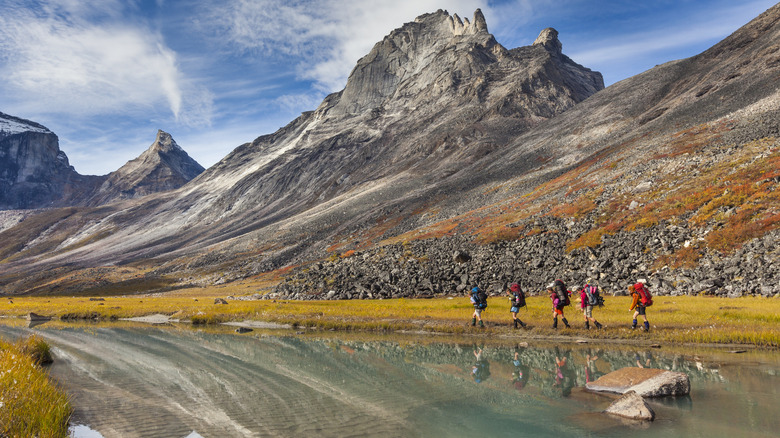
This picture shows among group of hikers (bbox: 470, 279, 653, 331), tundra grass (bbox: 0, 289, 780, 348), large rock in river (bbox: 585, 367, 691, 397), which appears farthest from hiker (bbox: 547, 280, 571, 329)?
large rock in river (bbox: 585, 367, 691, 397)

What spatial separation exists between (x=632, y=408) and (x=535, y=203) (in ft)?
200

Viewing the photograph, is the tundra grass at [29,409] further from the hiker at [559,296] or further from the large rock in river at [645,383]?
the hiker at [559,296]

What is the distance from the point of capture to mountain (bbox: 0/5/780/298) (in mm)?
40031

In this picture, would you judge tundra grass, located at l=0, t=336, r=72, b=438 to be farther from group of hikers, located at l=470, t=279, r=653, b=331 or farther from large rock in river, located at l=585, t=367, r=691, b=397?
group of hikers, located at l=470, t=279, r=653, b=331

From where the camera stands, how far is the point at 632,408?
463 inches

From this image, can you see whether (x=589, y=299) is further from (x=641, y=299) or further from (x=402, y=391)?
(x=402, y=391)

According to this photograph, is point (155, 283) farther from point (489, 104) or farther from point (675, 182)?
point (489, 104)

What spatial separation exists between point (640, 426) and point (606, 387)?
3.55 m

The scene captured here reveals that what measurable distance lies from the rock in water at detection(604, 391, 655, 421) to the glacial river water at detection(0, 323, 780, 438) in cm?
31

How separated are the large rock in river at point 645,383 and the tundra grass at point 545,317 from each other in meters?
10.1

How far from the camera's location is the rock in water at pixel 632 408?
11.5 m

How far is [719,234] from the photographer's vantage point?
36719mm

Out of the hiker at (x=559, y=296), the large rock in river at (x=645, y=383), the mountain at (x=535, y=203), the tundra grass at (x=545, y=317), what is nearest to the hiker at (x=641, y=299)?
the tundra grass at (x=545, y=317)

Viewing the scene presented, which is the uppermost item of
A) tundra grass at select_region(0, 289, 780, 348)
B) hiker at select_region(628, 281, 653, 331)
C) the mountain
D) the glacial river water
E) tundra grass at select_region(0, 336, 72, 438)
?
the mountain
